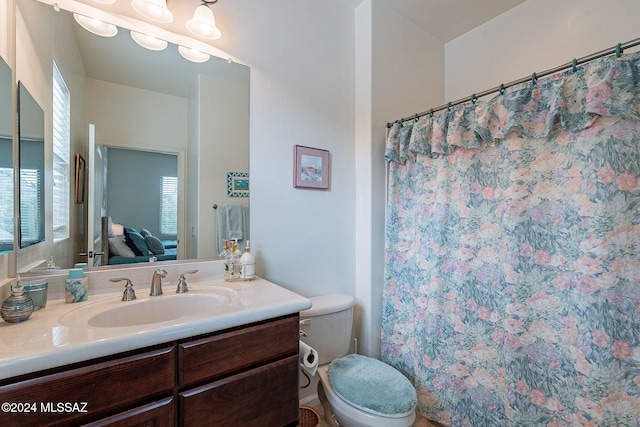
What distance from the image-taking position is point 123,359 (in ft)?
2.55

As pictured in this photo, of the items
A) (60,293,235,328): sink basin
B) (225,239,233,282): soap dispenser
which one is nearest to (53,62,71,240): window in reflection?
(60,293,235,328): sink basin

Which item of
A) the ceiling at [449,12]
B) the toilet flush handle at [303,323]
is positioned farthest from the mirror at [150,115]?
the ceiling at [449,12]

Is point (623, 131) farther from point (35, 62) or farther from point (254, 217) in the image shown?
point (35, 62)

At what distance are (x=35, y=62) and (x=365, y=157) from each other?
5.27ft

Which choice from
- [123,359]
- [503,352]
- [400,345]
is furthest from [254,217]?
[503,352]

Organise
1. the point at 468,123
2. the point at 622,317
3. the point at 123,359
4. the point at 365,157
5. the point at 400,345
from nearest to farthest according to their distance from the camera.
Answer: the point at 123,359
the point at 622,317
the point at 468,123
the point at 400,345
the point at 365,157

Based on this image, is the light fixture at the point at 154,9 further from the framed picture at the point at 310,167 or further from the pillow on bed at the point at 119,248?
the pillow on bed at the point at 119,248

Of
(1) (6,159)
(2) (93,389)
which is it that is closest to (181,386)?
(2) (93,389)

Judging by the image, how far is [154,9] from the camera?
48.6 inches

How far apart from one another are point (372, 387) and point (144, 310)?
104 centimetres

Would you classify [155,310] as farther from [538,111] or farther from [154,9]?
[538,111]

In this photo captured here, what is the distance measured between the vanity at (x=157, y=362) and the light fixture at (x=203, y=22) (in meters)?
1.21

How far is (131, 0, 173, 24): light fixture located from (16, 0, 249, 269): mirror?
117mm

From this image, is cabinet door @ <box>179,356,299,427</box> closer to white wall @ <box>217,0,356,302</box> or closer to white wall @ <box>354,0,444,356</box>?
white wall @ <box>217,0,356,302</box>
